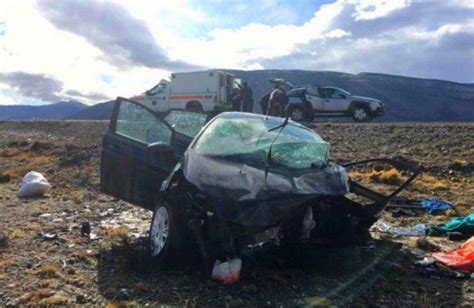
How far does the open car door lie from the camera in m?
5.73

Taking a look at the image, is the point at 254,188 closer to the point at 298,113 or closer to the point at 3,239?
the point at 3,239

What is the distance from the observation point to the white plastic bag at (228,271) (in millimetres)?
4121

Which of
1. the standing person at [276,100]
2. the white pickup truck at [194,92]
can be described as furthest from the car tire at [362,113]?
the white pickup truck at [194,92]

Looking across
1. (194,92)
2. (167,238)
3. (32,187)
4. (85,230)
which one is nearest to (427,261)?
(167,238)

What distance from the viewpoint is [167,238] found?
15.0 feet

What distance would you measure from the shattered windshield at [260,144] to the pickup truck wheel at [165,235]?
0.71 m

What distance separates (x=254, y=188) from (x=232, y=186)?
205 mm

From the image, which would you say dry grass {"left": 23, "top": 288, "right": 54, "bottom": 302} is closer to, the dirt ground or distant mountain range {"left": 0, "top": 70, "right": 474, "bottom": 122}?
the dirt ground

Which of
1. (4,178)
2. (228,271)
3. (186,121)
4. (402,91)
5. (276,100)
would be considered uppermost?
(402,91)

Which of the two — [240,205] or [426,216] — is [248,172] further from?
[426,216]

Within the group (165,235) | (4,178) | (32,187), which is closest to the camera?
(165,235)

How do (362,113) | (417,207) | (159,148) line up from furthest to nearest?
(362,113), (417,207), (159,148)

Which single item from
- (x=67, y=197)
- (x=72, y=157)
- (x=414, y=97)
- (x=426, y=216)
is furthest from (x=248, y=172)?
(x=414, y=97)

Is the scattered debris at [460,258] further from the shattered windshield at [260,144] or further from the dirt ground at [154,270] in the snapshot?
the shattered windshield at [260,144]
